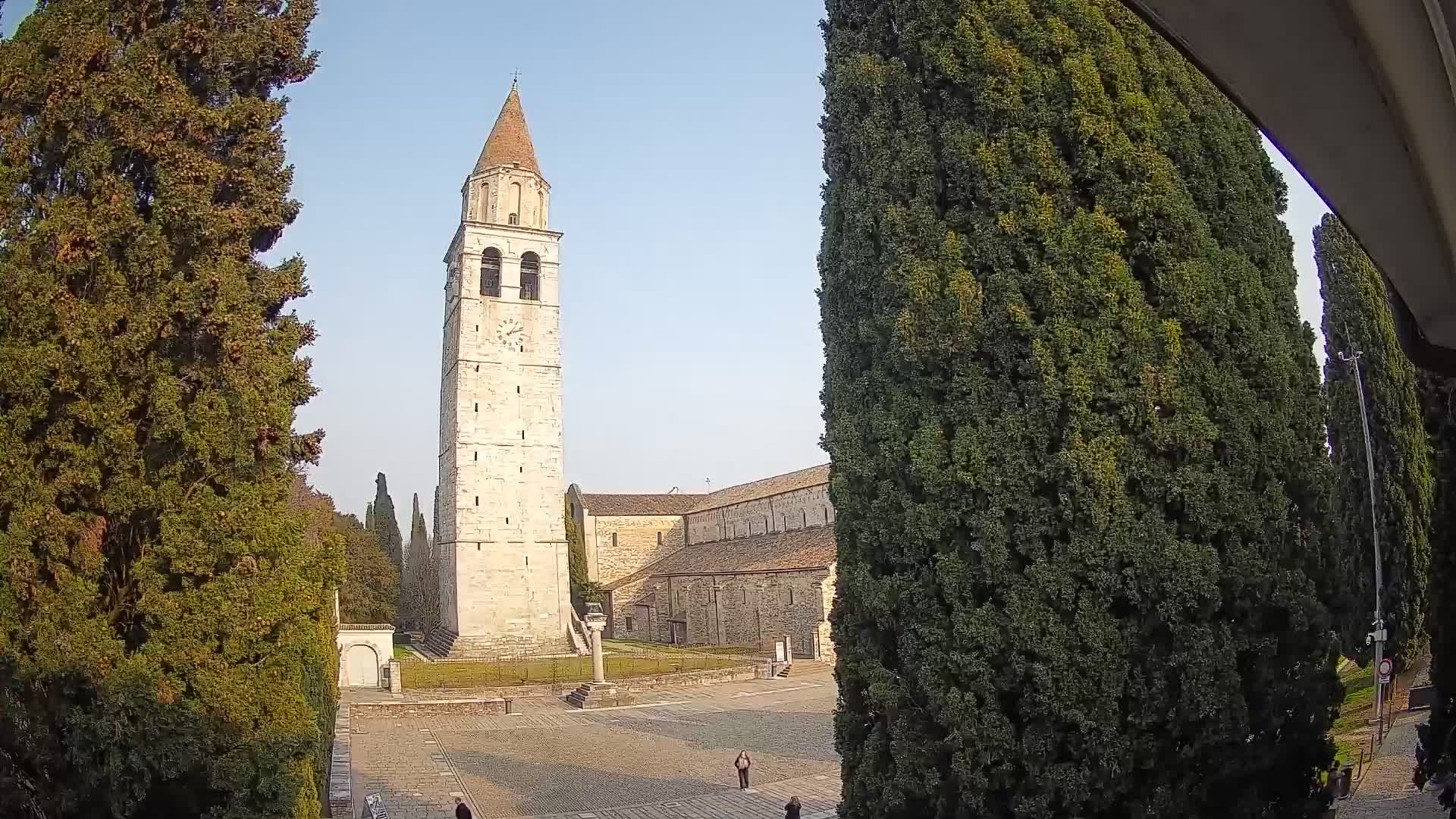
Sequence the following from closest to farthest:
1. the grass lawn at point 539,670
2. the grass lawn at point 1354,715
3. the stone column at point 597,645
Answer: the grass lawn at point 1354,715
the stone column at point 597,645
the grass lawn at point 539,670

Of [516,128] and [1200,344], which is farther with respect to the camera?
[516,128]

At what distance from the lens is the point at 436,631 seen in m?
40.9

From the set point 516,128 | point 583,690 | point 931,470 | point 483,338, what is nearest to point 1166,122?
point 931,470

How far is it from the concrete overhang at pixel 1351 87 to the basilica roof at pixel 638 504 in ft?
165

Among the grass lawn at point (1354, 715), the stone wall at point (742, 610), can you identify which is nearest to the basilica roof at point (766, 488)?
the stone wall at point (742, 610)

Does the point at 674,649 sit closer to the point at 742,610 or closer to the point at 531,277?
the point at 742,610

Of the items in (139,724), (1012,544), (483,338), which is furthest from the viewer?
(483,338)

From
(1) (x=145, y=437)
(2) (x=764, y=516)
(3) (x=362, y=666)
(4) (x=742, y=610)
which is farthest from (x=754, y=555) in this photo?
(1) (x=145, y=437)

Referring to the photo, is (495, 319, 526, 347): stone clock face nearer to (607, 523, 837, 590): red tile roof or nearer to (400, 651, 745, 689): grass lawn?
(400, 651, 745, 689): grass lawn

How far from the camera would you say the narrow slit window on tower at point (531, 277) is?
39.5 m

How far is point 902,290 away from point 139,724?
19.1 feet

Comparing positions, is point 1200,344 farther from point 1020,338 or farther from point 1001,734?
point 1001,734

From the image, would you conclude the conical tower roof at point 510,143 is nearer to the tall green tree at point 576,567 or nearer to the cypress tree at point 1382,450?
the tall green tree at point 576,567

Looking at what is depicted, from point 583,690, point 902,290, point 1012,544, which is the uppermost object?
point 902,290
